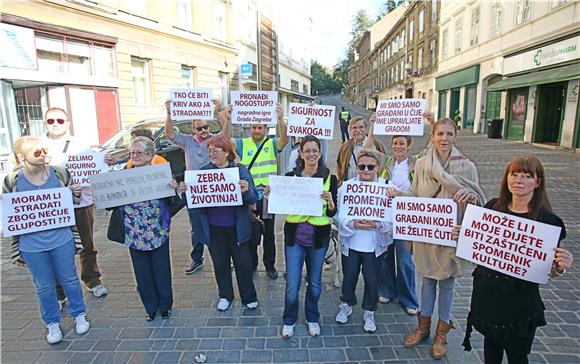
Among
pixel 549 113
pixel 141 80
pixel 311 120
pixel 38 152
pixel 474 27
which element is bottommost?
pixel 38 152

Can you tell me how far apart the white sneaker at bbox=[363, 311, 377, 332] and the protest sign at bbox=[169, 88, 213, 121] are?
3.17m

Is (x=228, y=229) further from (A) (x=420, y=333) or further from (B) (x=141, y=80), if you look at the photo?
(B) (x=141, y=80)

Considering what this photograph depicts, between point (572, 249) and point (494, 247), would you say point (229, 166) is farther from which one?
point (572, 249)

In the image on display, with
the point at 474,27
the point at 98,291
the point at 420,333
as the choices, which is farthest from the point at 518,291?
the point at 474,27

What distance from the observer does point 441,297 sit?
314cm

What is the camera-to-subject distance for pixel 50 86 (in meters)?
12.5

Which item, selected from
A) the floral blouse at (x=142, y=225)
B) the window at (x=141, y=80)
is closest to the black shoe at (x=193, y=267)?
the floral blouse at (x=142, y=225)

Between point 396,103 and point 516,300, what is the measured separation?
256cm

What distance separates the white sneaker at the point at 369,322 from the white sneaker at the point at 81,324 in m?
2.81

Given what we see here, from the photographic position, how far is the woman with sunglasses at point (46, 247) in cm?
323

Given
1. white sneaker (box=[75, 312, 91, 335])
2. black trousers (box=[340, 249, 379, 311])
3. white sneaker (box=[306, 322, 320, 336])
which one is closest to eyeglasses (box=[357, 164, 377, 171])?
black trousers (box=[340, 249, 379, 311])

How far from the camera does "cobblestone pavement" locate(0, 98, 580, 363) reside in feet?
10.4

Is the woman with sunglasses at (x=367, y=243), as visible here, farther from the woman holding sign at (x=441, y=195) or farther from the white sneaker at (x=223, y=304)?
the white sneaker at (x=223, y=304)

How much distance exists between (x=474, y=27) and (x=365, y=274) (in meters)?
26.6
